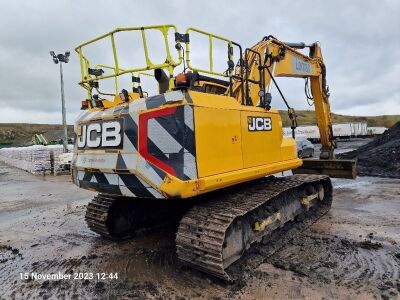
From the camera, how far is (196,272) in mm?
4465

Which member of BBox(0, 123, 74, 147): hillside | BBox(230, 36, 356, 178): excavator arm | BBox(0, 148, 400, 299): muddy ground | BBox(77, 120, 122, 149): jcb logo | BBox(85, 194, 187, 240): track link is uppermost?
BBox(0, 123, 74, 147): hillside

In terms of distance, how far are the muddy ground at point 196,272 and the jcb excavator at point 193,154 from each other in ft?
1.04

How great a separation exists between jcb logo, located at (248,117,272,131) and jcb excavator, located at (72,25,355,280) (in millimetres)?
14

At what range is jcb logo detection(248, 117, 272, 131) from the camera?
4830mm

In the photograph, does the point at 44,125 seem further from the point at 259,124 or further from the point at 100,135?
the point at 259,124

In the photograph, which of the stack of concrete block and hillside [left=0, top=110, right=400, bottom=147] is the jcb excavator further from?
hillside [left=0, top=110, right=400, bottom=147]

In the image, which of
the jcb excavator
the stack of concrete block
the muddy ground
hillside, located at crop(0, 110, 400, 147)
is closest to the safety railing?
the jcb excavator

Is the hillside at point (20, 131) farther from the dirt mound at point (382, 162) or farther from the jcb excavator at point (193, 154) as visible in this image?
the jcb excavator at point (193, 154)

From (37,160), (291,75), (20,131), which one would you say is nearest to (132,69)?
(291,75)

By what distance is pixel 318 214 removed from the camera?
6.68 meters

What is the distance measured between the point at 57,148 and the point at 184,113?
676 inches

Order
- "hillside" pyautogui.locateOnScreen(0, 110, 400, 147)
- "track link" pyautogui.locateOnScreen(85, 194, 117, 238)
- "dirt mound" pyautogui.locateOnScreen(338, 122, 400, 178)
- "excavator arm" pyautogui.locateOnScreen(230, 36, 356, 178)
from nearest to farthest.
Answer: "excavator arm" pyautogui.locateOnScreen(230, 36, 356, 178), "track link" pyautogui.locateOnScreen(85, 194, 117, 238), "dirt mound" pyautogui.locateOnScreen(338, 122, 400, 178), "hillside" pyautogui.locateOnScreen(0, 110, 400, 147)

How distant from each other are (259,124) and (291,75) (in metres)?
2.47

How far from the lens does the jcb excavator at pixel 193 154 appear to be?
3.93 meters
